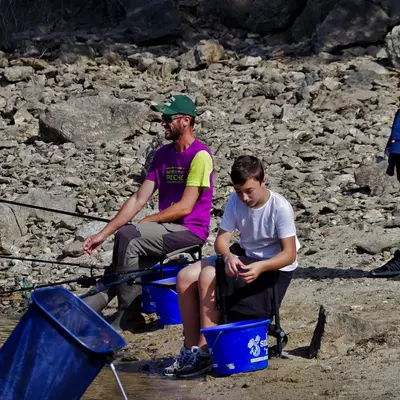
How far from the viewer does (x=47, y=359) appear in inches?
164

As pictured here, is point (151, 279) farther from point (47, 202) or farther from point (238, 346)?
point (47, 202)

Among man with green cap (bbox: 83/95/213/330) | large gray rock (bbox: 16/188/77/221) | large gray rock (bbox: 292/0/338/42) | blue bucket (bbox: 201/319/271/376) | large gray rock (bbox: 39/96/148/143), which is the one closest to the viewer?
blue bucket (bbox: 201/319/271/376)

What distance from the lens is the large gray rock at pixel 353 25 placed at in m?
16.2

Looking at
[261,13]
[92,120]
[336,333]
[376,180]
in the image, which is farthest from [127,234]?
[261,13]

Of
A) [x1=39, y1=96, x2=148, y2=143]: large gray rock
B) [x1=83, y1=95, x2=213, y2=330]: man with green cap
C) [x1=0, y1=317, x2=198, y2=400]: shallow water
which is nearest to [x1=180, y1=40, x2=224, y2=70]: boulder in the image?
[x1=39, y1=96, x2=148, y2=143]: large gray rock

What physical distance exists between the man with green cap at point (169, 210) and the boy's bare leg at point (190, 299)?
3.69 feet

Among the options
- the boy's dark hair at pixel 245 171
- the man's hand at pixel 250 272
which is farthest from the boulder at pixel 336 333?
the boy's dark hair at pixel 245 171

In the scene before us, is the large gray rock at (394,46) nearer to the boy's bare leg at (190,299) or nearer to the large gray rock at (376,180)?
the large gray rock at (376,180)

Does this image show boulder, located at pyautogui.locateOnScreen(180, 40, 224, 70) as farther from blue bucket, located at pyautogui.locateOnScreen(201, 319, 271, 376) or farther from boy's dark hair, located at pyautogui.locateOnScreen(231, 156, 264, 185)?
blue bucket, located at pyautogui.locateOnScreen(201, 319, 271, 376)

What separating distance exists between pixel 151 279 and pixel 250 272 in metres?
1.76

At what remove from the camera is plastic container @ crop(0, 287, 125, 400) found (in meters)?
4.16

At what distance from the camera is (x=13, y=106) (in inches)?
625

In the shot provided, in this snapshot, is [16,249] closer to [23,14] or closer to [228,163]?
[228,163]

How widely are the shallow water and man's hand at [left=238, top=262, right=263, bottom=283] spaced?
2.26 ft
